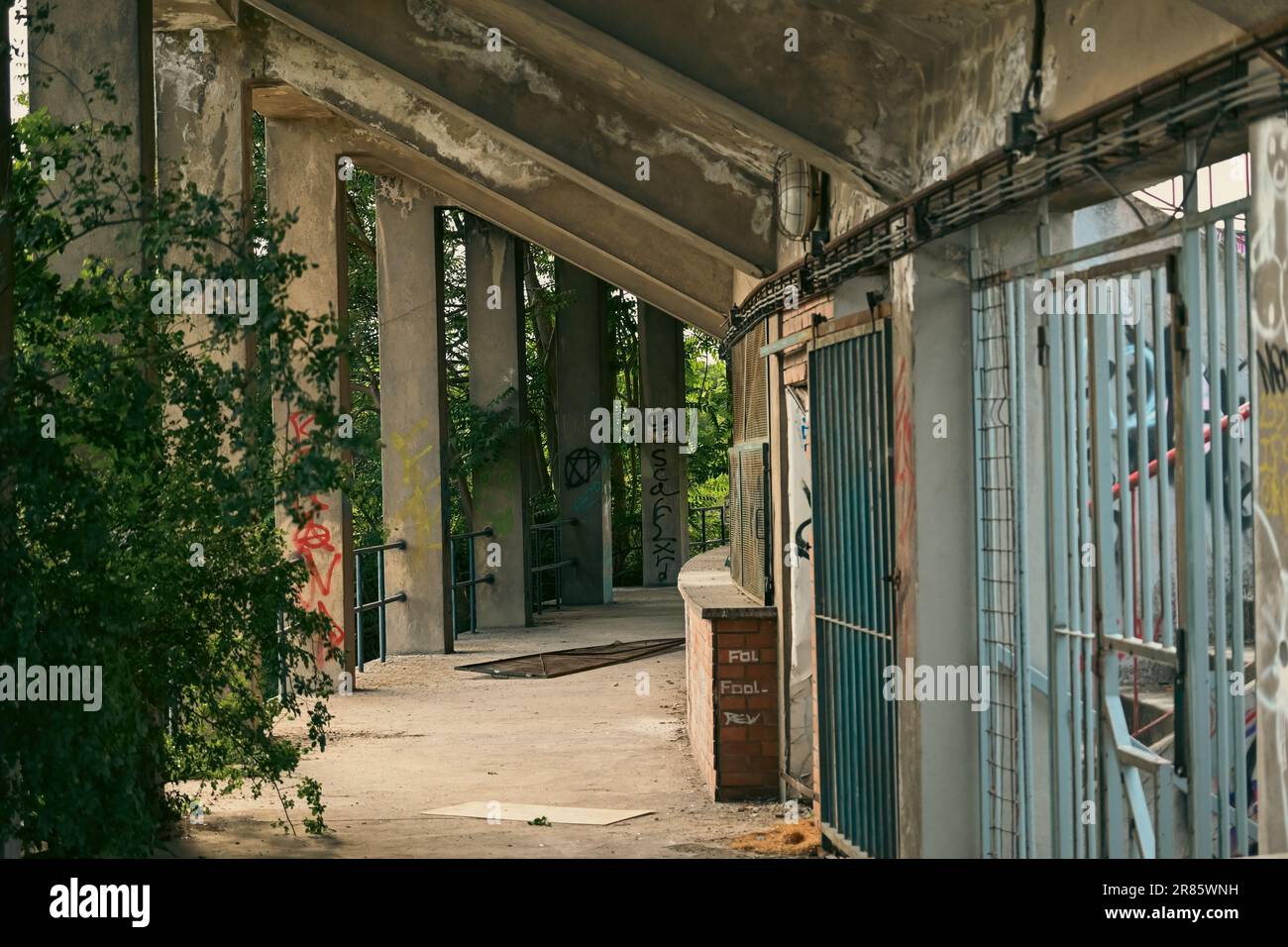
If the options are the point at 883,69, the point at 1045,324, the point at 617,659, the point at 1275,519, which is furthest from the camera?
the point at 617,659

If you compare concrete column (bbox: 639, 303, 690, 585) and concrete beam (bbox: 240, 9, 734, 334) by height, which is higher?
concrete beam (bbox: 240, 9, 734, 334)

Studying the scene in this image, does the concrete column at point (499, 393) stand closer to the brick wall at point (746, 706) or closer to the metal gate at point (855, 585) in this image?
the brick wall at point (746, 706)

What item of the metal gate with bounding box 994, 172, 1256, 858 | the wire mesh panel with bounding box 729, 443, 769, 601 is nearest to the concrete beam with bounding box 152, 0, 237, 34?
the wire mesh panel with bounding box 729, 443, 769, 601

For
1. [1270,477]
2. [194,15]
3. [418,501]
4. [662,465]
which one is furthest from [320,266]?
[1270,477]

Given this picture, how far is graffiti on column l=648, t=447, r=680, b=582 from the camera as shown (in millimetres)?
21453

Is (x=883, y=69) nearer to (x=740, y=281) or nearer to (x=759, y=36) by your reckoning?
(x=759, y=36)

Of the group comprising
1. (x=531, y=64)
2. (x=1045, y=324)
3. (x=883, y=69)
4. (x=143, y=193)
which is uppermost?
(x=531, y=64)

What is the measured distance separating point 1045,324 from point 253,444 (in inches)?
106

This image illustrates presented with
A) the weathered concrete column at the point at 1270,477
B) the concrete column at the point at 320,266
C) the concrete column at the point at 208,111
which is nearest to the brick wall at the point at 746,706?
the concrete column at the point at 208,111

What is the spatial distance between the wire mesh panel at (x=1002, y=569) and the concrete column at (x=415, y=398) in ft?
32.0

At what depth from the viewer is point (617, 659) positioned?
47.1ft

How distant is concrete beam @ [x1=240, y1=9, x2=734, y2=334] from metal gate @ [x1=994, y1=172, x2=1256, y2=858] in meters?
6.12

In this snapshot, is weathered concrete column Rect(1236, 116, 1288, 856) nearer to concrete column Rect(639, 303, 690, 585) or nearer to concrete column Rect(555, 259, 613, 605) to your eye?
concrete column Rect(555, 259, 613, 605)
